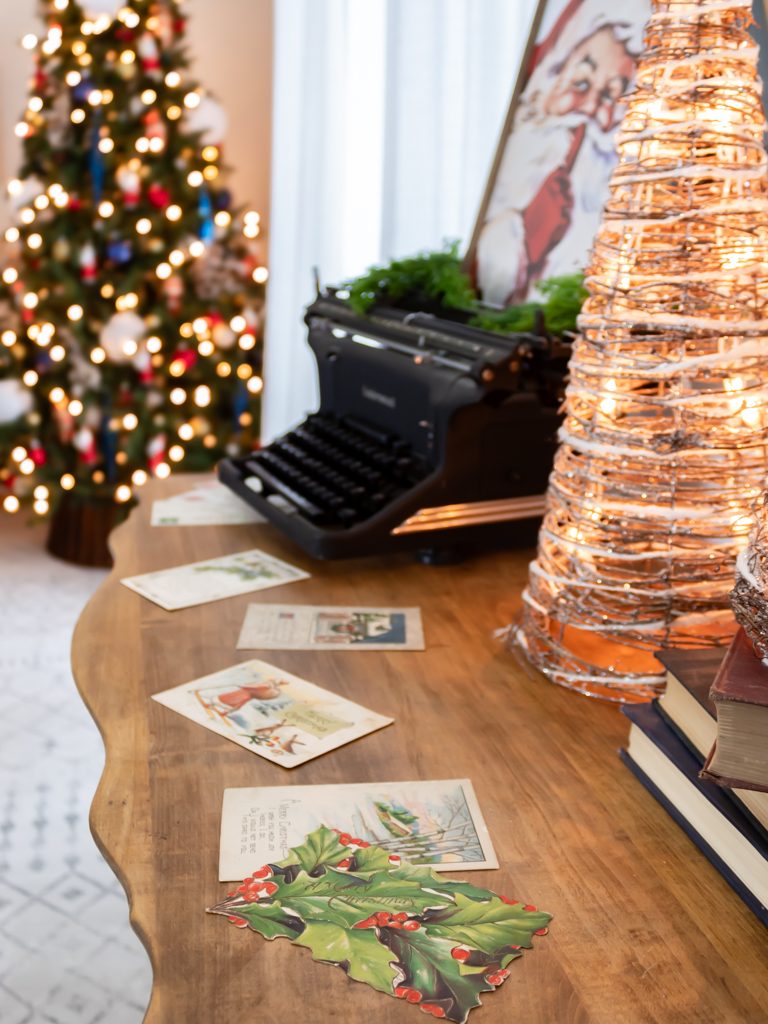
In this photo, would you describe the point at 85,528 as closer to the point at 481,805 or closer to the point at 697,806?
the point at 481,805

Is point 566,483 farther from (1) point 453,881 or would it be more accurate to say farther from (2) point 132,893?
(2) point 132,893

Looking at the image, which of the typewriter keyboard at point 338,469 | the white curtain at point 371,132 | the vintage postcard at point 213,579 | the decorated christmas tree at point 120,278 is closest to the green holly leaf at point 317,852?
the vintage postcard at point 213,579

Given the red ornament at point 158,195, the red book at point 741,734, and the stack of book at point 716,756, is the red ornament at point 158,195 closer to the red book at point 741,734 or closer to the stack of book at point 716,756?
the stack of book at point 716,756

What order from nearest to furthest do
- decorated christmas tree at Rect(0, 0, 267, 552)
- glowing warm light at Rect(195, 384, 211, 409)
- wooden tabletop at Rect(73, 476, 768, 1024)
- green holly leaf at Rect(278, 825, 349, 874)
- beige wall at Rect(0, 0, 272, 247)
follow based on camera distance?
1. wooden tabletop at Rect(73, 476, 768, 1024)
2. green holly leaf at Rect(278, 825, 349, 874)
3. decorated christmas tree at Rect(0, 0, 267, 552)
4. glowing warm light at Rect(195, 384, 211, 409)
5. beige wall at Rect(0, 0, 272, 247)

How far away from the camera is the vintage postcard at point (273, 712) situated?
80cm

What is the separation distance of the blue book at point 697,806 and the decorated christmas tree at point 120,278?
2295 mm

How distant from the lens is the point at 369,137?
252 cm

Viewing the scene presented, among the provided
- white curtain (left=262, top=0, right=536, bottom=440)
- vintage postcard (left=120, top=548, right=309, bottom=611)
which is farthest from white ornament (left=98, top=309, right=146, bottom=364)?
vintage postcard (left=120, top=548, right=309, bottom=611)

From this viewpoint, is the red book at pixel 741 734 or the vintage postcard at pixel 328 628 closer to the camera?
the red book at pixel 741 734

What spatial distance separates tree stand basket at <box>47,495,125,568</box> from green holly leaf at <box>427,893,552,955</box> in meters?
2.48

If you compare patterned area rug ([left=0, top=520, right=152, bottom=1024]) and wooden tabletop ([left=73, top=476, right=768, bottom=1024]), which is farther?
patterned area rug ([left=0, top=520, right=152, bottom=1024])

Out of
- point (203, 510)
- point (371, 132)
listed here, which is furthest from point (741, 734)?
point (371, 132)

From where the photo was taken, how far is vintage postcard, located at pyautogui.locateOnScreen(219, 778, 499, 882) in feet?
2.19

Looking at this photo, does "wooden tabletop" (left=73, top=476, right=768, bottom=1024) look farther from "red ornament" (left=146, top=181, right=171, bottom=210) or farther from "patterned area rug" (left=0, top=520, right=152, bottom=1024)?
"red ornament" (left=146, top=181, right=171, bottom=210)
